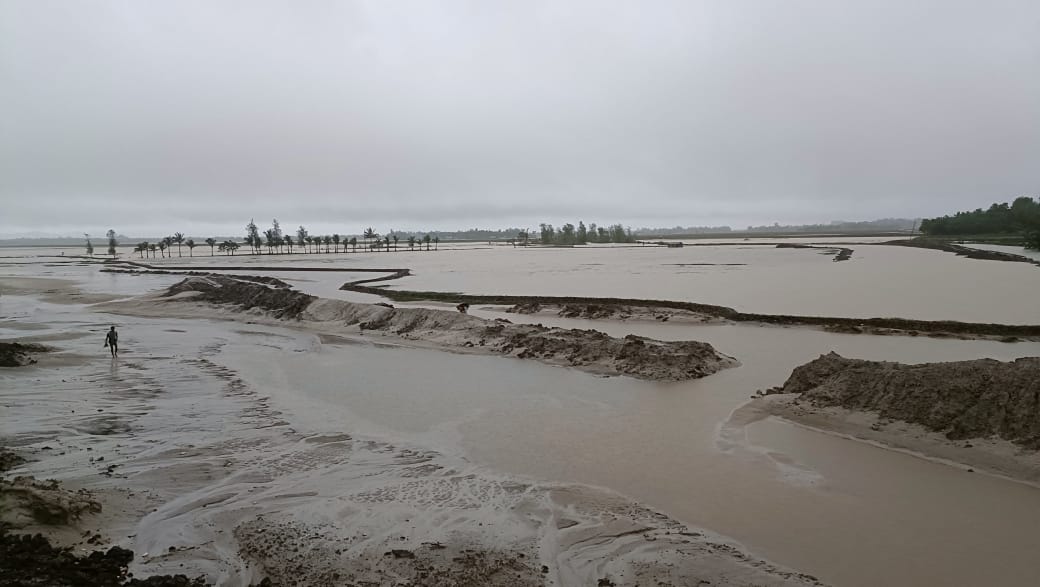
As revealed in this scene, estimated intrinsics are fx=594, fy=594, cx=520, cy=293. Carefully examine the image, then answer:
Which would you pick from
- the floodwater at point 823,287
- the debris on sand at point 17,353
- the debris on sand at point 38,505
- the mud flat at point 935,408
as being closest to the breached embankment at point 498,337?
the mud flat at point 935,408

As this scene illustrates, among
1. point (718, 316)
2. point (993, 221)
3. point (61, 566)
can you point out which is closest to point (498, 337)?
point (718, 316)

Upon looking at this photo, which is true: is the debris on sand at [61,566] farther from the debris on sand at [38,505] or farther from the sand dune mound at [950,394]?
the sand dune mound at [950,394]

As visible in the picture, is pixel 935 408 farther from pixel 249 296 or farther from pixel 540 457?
pixel 249 296

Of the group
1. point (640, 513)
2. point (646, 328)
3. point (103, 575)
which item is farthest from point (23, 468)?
point (646, 328)

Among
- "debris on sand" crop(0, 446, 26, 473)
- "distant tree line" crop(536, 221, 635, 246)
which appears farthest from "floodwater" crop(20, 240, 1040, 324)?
"distant tree line" crop(536, 221, 635, 246)

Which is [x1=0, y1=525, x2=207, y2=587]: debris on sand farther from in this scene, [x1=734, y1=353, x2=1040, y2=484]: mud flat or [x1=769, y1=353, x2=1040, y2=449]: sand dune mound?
[x1=769, y1=353, x2=1040, y2=449]: sand dune mound

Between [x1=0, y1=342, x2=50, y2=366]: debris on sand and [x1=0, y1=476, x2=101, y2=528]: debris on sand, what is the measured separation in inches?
436

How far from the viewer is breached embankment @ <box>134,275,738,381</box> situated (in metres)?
14.8

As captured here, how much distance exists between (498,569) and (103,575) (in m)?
3.54

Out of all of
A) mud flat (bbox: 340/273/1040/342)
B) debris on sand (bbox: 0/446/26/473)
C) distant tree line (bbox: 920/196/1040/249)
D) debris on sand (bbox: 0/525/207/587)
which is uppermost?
distant tree line (bbox: 920/196/1040/249)

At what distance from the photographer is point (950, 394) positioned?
961 centimetres

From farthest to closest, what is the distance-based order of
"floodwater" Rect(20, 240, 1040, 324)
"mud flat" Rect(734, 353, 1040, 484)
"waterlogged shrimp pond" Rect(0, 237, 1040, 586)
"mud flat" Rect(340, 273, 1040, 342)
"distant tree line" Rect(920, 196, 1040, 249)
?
"distant tree line" Rect(920, 196, 1040, 249), "floodwater" Rect(20, 240, 1040, 324), "mud flat" Rect(340, 273, 1040, 342), "mud flat" Rect(734, 353, 1040, 484), "waterlogged shrimp pond" Rect(0, 237, 1040, 586)

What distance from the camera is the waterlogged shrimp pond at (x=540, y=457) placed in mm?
6074

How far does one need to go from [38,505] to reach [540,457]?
20.3 ft
